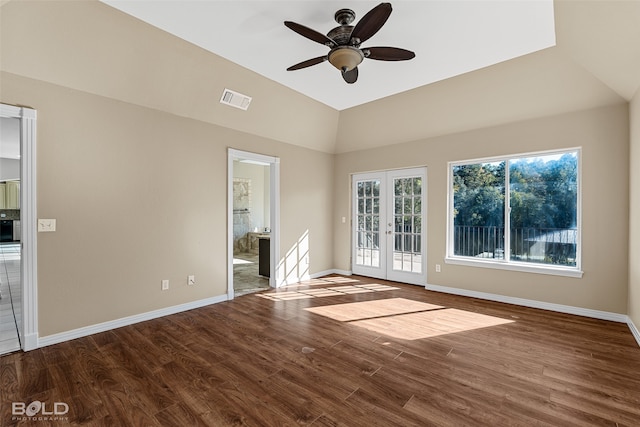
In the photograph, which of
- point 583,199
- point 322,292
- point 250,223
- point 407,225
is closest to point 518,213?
point 583,199

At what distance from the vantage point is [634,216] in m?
3.14

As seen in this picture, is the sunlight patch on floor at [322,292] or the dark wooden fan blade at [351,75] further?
the sunlight patch on floor at [322,292]

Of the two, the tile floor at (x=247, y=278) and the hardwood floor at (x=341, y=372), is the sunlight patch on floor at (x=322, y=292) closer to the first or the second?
the tile floor at (x=247, y=278)

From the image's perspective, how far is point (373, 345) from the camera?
289cm

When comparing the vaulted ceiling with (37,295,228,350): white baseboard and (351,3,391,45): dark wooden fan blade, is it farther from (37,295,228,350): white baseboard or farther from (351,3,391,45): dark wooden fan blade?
(37,295,228,350): white baseboard

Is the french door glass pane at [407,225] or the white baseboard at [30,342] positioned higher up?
the french door glass pane at [407,225]

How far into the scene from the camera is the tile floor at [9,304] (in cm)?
288

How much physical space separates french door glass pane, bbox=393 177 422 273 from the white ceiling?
2.04 m

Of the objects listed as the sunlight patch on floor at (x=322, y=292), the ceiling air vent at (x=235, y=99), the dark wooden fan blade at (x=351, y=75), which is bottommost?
the sunlight patch on floor at (x=322, y=292)

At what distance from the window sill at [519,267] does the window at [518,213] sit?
11 mm

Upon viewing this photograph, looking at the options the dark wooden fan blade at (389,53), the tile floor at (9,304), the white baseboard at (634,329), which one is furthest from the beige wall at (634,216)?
the tile floor at (9,304)

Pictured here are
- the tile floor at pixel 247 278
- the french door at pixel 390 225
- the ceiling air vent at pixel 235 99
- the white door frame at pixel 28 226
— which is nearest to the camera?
the white door frame at pixel 28 226
